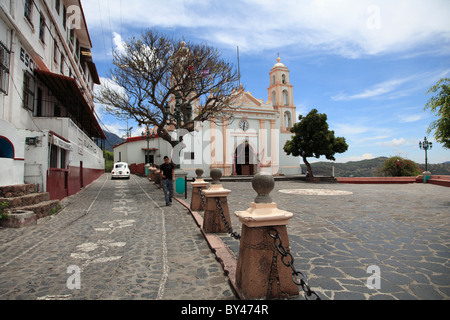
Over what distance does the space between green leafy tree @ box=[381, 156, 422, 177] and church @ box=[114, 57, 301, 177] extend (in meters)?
9.34

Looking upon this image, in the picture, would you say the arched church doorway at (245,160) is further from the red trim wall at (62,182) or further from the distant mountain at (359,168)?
the red trim wall at (62,182)

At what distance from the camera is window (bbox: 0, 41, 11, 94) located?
7.60 metres

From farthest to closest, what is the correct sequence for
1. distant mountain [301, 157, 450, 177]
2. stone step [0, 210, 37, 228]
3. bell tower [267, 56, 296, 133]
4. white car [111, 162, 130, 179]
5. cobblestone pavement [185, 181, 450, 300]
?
bell tower [267, 56, 296, 133] → distant mountain [301, 157, 450, 177] → white car [111, 162, 130, 179] → stone step [0, 210, 37, 228] → cobblestone pavement [185, 181, 450, 300]

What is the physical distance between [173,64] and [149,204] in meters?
8.65

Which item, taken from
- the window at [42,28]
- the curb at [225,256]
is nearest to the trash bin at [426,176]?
the curb at [225,256]

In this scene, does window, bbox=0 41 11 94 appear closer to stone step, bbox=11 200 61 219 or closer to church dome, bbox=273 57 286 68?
stone step, bbox=11 200 61 219

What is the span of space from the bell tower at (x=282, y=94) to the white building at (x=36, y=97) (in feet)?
75.0

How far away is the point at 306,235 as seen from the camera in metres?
5.10

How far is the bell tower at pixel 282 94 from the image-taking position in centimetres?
3244

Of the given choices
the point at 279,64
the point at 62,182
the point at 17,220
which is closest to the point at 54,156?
the point at 62,182

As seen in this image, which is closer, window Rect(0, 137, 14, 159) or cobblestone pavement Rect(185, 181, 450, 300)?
cobblestone pavement Rect(185, 181, 450, 300)

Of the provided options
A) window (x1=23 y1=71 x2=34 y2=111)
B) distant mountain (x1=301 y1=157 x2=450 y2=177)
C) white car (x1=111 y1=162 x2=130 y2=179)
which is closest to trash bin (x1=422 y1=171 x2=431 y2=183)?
distant mountain (x1=301 y1=157 x2=450 y2=177)

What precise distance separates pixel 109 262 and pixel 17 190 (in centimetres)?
476
